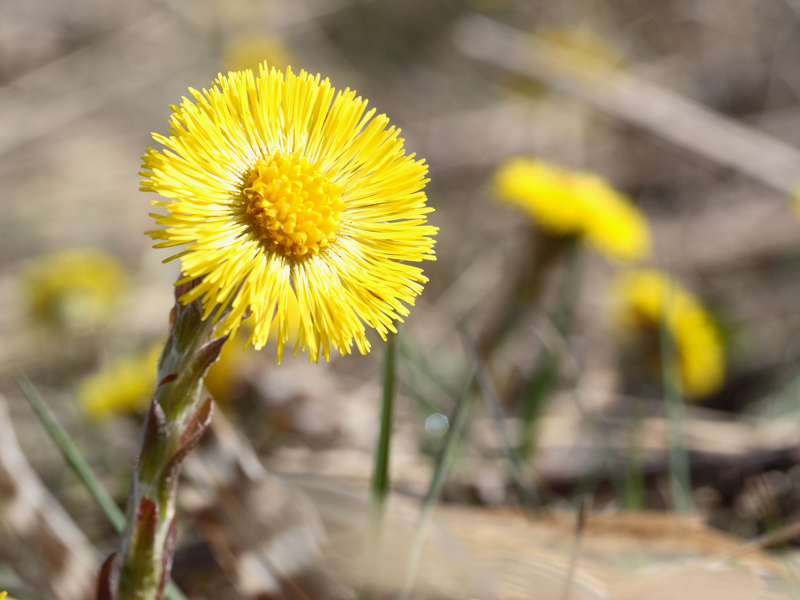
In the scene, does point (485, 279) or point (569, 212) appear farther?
point (485, 279)

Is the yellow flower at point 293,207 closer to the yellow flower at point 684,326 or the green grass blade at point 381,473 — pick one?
the green grass blade at point 381,473

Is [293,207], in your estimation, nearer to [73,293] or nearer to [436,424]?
[436,424]

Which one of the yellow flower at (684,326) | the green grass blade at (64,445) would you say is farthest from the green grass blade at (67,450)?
the yellow flower at (684,326)

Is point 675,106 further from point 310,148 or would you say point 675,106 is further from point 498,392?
point 310,148

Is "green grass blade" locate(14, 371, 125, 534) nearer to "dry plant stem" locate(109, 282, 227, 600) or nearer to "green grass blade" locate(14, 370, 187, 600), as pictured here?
"green grass blade" locate(14, 370, 187, 600)

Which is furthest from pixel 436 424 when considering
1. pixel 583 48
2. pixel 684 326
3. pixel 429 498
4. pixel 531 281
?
pixel 583 48

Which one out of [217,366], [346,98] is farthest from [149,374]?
[346,98]
